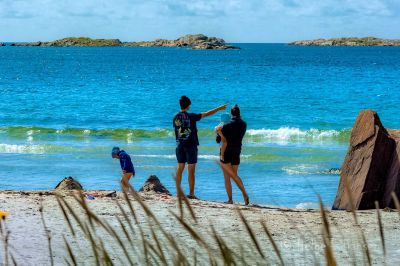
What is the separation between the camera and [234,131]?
456 inches

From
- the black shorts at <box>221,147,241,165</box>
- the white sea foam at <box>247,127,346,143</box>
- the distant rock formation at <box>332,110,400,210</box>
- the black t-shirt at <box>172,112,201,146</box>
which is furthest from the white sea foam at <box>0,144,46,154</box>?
the distant rock formation at <box>332,110,400,210</box>

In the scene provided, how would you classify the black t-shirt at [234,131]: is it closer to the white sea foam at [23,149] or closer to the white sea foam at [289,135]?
the white sea foam at [23,149]

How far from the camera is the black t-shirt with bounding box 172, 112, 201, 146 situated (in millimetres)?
11461

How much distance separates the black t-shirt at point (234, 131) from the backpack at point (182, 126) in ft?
1.69

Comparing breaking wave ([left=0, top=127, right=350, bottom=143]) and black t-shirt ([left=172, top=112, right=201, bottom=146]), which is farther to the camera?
breaking wave ([left=0, top=127, right=350, bottom=143])

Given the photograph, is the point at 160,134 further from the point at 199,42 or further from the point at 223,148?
the point at 199,42

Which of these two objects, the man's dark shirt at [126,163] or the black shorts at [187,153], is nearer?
the black shorts at [187,153]

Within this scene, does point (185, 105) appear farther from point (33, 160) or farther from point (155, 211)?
point (33, 160)

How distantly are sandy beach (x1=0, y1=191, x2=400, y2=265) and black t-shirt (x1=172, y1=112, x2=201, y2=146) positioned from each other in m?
0.89

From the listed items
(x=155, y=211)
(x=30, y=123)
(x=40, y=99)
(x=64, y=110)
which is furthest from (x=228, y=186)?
(x=40, y=99)

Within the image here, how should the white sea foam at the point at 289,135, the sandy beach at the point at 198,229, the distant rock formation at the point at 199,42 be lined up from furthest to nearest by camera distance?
the distant rock formation at the point at 199,42 < the white sea foam at the point at 289,135 < the sandy beach at the point at 198,229

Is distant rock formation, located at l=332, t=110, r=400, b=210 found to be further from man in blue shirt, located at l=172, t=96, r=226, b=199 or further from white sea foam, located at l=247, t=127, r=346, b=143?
white sea foam, located at l=247, t=127, r=346, b=143

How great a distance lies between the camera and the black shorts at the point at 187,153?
11.8 m

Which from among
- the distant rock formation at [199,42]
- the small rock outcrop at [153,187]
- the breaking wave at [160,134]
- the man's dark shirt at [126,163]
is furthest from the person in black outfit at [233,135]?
the distant rock formation at [199,42]
